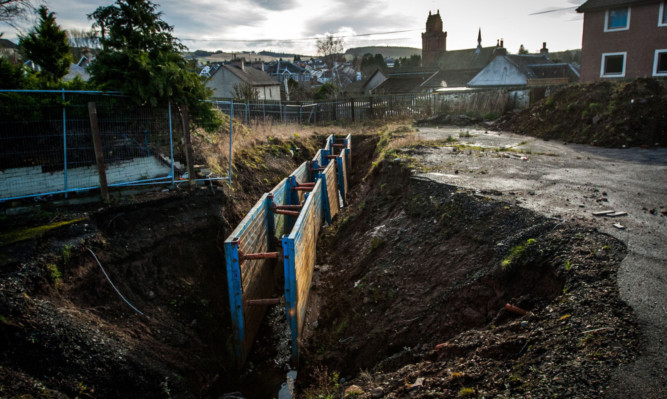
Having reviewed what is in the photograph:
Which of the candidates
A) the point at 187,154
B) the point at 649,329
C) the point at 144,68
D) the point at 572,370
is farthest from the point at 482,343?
the point at 144,68

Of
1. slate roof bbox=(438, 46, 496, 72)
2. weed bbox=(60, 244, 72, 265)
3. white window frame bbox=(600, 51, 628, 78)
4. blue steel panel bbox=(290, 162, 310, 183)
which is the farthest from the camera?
→ slate roof bbox=(438, 46, 496, 72)

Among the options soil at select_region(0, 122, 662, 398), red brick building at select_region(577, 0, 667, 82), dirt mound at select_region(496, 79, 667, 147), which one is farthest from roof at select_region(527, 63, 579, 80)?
soil at select_region(0, 122, 662, 398)

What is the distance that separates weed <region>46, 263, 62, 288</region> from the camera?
15.0 feet

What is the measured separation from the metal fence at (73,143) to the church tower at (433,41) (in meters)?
65.1

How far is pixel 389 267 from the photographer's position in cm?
586

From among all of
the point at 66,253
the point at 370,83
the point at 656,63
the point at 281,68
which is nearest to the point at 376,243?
the point at 66,253

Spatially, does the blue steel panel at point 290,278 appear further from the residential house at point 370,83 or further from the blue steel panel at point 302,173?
the residential house at point 370,83

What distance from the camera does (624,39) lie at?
2420 cm

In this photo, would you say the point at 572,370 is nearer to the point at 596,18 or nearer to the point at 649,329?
the point at 649,329

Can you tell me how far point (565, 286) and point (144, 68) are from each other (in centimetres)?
722

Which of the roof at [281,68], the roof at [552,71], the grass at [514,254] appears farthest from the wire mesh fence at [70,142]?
the roof at [281,68]

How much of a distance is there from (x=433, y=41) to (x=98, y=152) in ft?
229

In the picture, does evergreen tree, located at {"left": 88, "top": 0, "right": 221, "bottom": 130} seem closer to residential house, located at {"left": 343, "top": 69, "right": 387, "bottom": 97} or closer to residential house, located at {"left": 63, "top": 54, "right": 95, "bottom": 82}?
residential house, located at {"left": 63, "top": 54, "right": 95, "bottom": 82}

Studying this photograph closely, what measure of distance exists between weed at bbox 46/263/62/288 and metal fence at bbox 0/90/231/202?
198 centimetres
